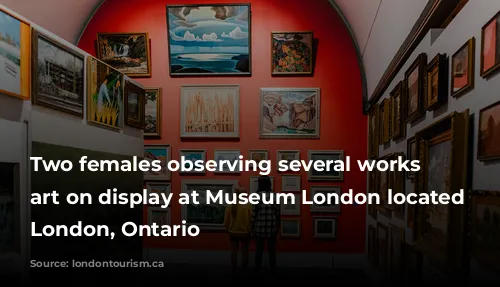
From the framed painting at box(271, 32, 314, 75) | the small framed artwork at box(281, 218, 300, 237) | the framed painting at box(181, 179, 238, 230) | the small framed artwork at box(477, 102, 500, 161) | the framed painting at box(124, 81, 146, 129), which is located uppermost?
the framed painting at box(271, 32, 314, 75)

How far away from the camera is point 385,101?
228 inches

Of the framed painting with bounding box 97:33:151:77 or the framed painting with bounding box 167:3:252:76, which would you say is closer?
the framed painting with bounding box 167:3:252:76

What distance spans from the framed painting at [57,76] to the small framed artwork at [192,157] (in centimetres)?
407

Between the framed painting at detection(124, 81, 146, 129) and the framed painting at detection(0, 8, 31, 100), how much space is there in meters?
2.19

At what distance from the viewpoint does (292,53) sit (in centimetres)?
851

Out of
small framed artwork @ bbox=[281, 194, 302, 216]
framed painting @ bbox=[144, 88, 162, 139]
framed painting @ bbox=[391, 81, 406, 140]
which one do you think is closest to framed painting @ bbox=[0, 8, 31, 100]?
framed painting @ bbox=[391, 81, 406, 140]

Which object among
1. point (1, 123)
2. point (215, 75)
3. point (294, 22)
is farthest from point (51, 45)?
point (294, 22)

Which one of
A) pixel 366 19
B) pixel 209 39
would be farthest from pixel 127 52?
pixel 366 19

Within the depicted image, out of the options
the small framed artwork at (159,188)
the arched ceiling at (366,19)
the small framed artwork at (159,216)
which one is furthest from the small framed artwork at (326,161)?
the small framed artwork at (159,216)

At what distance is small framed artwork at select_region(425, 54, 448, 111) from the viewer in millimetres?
3242

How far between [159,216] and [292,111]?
3.34m

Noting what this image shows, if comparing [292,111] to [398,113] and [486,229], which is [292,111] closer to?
[398,113]

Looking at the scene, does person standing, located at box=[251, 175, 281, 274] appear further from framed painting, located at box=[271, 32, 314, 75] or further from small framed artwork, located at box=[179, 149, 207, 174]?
framed painting, located at box=[271, 32, 314, 75]

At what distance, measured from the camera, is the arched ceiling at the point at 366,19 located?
474 centimetres
